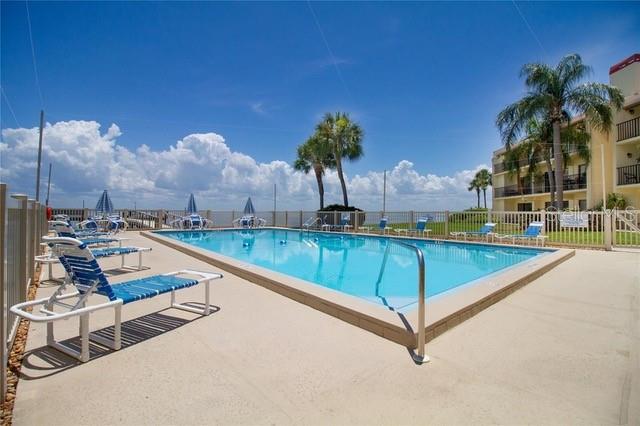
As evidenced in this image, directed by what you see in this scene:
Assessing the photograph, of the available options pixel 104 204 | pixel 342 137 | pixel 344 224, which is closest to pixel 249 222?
pixel 344 224

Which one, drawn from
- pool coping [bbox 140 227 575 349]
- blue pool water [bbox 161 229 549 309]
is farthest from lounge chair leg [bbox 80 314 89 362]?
blue pool water [bbox 161 229 549 309]

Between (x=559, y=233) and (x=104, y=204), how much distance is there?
2112cm

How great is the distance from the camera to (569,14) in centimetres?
888

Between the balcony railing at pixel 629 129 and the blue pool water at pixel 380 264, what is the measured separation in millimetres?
15751

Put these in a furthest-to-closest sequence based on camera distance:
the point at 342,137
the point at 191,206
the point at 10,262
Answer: the point at 342,137
the point at 191,206
the point at 10,262

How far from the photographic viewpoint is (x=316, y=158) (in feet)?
89.6

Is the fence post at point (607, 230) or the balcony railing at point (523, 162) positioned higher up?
the balcony railing at point (523, 162)

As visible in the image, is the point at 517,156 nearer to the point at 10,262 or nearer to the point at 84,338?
the point at 84,338

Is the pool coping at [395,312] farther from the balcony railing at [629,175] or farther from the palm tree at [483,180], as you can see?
the palm tree at [483,180]

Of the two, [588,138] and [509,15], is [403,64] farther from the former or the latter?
[588,138]

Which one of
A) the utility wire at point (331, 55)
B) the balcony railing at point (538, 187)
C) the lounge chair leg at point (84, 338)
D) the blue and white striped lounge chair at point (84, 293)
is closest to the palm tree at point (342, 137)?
the utility wire at point (331, 55)

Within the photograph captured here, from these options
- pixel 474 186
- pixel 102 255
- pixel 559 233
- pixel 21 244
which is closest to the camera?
pixel 21 244

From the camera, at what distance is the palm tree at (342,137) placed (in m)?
24.7

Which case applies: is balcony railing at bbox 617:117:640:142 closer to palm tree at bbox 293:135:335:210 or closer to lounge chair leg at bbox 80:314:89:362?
palm tree at bbox 293:135:335:210
